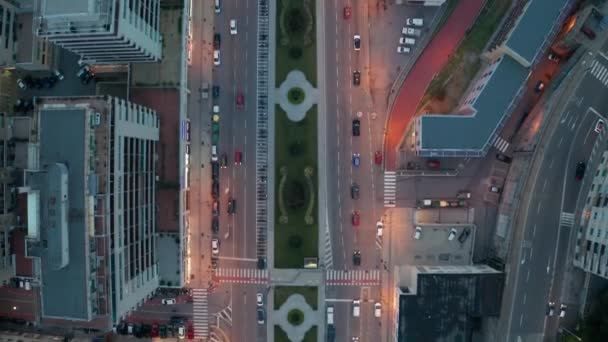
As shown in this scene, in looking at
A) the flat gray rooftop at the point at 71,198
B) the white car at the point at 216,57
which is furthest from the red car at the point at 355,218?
the flat gray rooftop at the point at 71,198

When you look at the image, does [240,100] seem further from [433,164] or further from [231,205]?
[433,164]

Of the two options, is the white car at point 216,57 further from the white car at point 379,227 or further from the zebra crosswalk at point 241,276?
the white car at point 379,227

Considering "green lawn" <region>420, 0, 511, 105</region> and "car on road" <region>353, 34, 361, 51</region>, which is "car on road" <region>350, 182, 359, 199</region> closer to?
"green lawn" <region>420, 0, 511, 105</region>

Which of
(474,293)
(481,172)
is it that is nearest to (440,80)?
(481,172)

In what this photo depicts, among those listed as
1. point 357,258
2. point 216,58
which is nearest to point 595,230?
point 357,258

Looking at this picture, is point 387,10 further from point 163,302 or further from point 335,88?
point 163,302

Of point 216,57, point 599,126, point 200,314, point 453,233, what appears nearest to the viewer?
point 599,126

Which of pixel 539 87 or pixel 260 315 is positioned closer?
pixel 539 87
